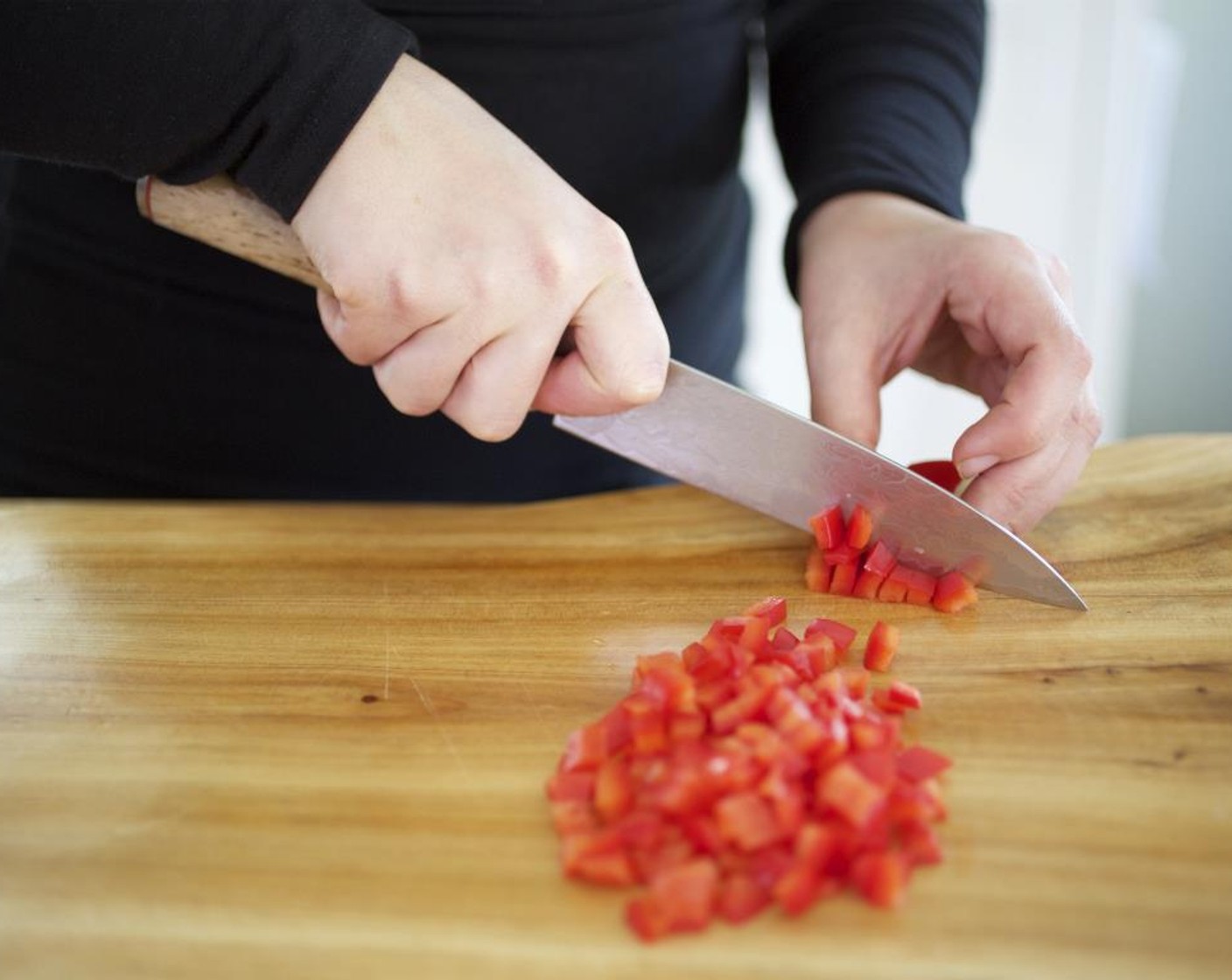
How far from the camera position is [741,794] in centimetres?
84

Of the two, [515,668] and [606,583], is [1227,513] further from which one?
[515,668]

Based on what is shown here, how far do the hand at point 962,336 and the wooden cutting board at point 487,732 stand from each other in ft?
0.39

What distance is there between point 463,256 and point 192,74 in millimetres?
241

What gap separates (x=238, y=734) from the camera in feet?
3.28

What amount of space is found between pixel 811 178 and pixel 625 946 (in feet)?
3.02

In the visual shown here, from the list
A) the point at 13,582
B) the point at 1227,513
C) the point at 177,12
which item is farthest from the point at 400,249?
the point at 1227,513

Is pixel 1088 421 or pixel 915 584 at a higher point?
pixel 1088 421

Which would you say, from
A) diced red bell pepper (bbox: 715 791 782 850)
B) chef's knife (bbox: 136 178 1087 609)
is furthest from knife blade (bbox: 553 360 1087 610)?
diced red bell pepper (bbox: 715 791 782 850)

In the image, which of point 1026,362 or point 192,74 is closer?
point 192,74

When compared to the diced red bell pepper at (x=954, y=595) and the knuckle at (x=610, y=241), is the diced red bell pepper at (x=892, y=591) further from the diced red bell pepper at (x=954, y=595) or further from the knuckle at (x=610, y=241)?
the knuckle at (x=610, y=241)

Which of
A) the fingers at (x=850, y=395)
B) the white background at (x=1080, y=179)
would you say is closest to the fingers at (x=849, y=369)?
the fingers at (x=850, y=395)

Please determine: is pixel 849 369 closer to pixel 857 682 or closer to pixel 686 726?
pixel 857 682

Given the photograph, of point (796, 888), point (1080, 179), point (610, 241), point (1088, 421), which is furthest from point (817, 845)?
point (1080, 179)

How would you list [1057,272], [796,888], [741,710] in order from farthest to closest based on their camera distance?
1. [1057,272]
2. [741,710]
3. [796,888]
